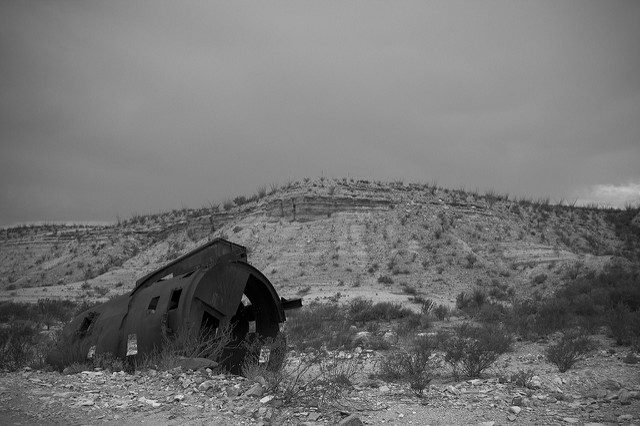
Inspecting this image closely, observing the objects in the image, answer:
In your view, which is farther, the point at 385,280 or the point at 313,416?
the point at 385,280

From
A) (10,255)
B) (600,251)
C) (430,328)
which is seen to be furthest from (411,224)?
(10,255)

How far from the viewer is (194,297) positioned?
276 inches

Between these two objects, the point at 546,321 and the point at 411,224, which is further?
the point at 411,224

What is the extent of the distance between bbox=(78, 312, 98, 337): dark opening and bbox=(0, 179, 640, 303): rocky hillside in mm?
A: 13719

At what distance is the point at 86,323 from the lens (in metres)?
8.27

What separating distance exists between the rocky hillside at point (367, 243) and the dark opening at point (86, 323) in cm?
1372

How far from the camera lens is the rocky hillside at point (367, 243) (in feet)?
82.8

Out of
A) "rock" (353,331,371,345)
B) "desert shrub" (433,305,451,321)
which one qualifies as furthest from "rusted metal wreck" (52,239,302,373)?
"desert shrub" (433,305,451,321)

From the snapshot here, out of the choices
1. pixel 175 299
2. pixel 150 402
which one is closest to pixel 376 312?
pixel 175 299

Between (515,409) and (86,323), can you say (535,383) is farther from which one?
(86,323)

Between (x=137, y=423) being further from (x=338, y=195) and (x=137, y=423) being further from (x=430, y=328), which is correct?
(x=338, y=195)

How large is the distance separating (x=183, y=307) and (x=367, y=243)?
22440 millimetres

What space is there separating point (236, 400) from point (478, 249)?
25.9 m

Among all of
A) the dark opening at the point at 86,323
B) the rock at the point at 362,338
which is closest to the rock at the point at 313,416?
the dark opening at the point at 86,323
